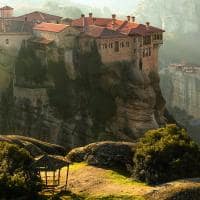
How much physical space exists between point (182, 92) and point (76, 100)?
209 feet

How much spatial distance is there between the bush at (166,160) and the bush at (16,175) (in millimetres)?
4593

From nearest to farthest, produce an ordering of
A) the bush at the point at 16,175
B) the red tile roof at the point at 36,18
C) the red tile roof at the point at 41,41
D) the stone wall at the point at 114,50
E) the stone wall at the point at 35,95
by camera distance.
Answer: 1. the bush at the point at 16,175
2. the stone wall at the point at 35,95
3. the stone wall at the point at 114,50
4. the red tile roof at the point at 41,41
5. the red tile roof at the point at 36,18

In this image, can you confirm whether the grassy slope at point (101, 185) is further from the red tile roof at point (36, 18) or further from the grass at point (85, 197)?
the red tile roof at point (36, 18)

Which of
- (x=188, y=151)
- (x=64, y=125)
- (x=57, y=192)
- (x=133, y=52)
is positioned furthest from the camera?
(x=133, y=52)

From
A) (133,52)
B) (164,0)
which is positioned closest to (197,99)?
(133,52)

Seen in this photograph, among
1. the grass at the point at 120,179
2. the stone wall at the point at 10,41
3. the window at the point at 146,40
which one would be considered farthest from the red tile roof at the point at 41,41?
the grass at the point at 120,179

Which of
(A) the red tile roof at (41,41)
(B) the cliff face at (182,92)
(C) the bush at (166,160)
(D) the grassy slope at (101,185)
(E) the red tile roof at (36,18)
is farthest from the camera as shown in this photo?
(B) the cliff face at (182,92)

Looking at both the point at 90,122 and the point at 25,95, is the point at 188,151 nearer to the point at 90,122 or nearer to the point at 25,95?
the point at 90,122

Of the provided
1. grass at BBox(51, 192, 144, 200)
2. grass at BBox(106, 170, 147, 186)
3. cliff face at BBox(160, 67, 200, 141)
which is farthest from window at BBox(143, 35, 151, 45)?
cliff face at BBox(160, 67, 200, 141)

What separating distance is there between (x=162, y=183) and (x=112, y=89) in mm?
39096

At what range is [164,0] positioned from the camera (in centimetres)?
19962

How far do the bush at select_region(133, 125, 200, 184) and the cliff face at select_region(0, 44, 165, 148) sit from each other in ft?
114

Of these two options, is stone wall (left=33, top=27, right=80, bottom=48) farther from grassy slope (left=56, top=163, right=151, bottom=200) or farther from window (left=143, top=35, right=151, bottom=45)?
grassy slope (left=56, top=163, right=151, bottom=200)

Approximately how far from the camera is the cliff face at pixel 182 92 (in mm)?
114375
